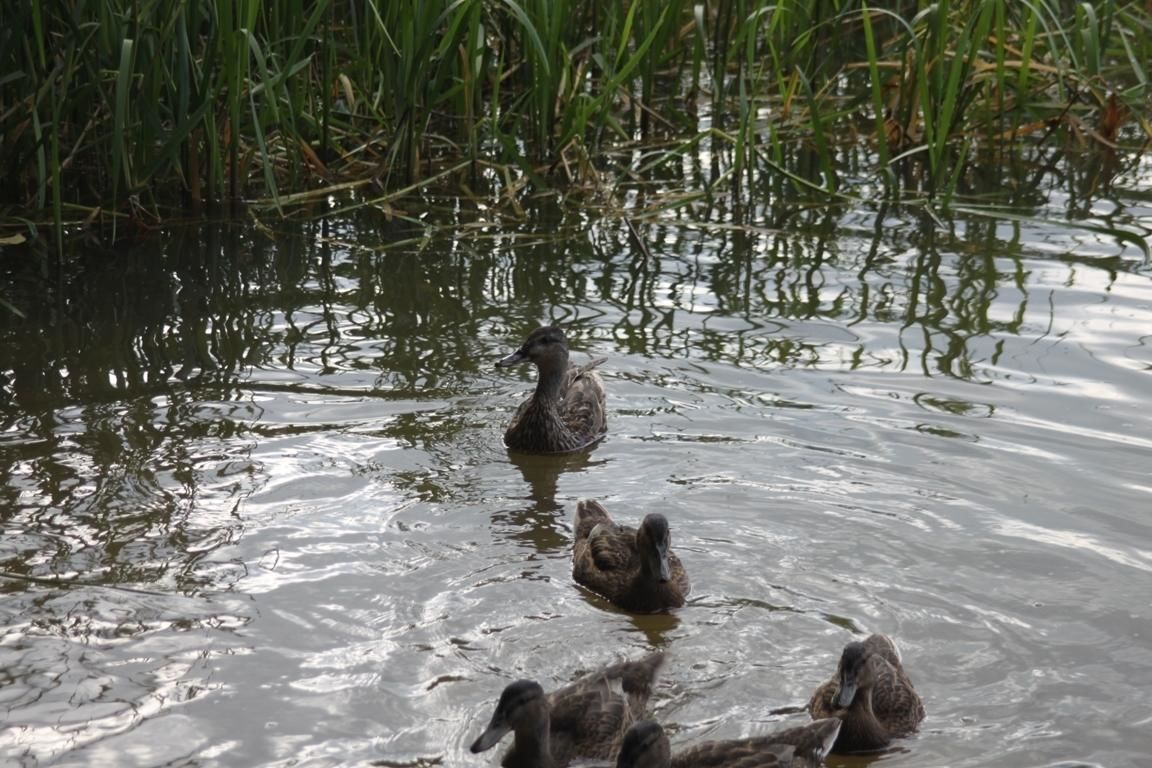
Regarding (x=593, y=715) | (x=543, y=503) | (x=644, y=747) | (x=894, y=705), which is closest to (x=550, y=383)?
(x=543, y=503)

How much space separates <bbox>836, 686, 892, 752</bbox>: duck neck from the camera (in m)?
5.32

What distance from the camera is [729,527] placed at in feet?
23.0

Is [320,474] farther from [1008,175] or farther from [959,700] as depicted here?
[1008,175]

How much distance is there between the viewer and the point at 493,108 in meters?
10.9

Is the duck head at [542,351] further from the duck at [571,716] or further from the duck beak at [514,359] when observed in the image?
the duck at [571,716]

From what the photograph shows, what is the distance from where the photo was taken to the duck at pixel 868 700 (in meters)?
5.31

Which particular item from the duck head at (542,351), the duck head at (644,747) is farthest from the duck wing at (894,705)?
the duck head at (542,351)

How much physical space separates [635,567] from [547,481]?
1.53 metres

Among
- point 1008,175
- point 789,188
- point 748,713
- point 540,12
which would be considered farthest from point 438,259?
point 748,713

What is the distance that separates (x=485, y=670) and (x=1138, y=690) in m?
2.31

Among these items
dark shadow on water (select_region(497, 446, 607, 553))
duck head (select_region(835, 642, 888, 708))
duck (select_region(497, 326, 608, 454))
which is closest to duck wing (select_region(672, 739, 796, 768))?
duck head (select_region(835, 642, 888, 708))

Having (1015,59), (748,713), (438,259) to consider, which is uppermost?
(1015,59)

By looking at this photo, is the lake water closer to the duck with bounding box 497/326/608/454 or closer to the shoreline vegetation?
the duck with bounding box 497/326/608/454

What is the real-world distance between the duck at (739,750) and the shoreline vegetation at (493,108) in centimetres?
566
